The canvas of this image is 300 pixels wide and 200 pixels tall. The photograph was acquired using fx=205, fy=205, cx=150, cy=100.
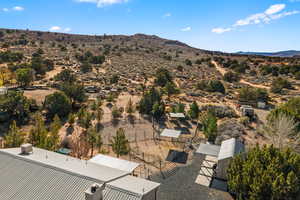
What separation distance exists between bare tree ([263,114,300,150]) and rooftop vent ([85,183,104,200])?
18902 mm

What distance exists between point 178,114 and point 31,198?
24593 millimetres

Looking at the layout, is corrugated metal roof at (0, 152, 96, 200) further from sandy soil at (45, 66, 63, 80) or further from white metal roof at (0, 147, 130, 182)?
sandy soil at (45, 66, 63, 80)

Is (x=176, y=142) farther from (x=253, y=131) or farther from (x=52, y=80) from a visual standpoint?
(x=52, y=80)

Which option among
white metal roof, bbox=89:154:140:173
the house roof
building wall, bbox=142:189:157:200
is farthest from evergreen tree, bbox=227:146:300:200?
white metal roof, bbox=89:154:140:173

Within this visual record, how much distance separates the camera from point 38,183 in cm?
1123

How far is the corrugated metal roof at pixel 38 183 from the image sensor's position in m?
10.6

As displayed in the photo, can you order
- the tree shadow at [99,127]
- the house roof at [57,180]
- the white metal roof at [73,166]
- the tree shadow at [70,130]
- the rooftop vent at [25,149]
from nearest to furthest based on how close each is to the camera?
the house roof at [57,180] → the white metal roof at [73,166] → the rooftop vent at [25,149] → the tree shadow at [70,130] → the tree shadow at [99,127]

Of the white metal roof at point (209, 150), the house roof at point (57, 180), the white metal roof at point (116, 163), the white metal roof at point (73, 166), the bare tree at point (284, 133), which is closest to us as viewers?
the house roof at point (57, 180)

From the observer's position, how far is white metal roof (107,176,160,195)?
10578mm

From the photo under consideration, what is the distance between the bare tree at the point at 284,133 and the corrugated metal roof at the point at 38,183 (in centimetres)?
1980

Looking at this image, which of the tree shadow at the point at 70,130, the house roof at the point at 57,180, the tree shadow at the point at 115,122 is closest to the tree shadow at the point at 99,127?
the tree shadow at the point at 115,122

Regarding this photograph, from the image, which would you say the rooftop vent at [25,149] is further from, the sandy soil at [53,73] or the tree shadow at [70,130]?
the sandy soil at [53,73]

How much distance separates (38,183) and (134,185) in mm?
5259

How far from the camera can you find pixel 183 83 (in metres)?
60.0
